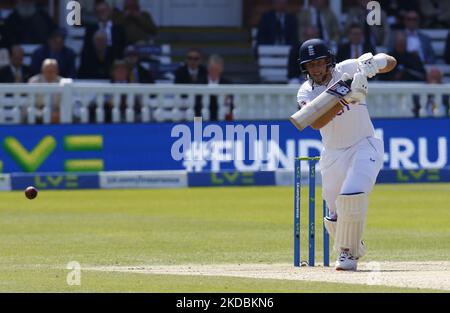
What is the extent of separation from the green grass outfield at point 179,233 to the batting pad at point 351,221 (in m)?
0.99

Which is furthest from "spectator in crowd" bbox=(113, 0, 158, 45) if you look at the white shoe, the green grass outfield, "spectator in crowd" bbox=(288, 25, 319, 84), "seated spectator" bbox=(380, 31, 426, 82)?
the white shoe

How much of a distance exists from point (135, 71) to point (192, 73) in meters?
0.90

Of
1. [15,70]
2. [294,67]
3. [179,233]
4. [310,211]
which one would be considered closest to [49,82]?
[15,70]

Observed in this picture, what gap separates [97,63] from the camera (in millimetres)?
23344

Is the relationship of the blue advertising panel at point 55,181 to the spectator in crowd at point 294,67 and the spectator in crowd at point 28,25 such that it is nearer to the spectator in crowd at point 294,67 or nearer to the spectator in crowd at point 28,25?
the spectator in crowd at point 294,67

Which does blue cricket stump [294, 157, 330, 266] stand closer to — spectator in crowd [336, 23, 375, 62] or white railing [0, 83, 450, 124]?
white railing [0, 83, 450, 124]

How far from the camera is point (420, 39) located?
2491 centimetres

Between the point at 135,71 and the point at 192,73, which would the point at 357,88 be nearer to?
the point at 192,73

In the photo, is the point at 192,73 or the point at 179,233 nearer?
the point at 179,233

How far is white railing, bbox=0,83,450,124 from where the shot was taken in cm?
2078

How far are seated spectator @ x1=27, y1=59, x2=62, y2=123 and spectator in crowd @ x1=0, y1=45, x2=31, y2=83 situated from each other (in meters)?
1.05

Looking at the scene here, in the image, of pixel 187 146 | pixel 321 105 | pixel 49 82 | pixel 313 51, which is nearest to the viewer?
pixel 321 105
